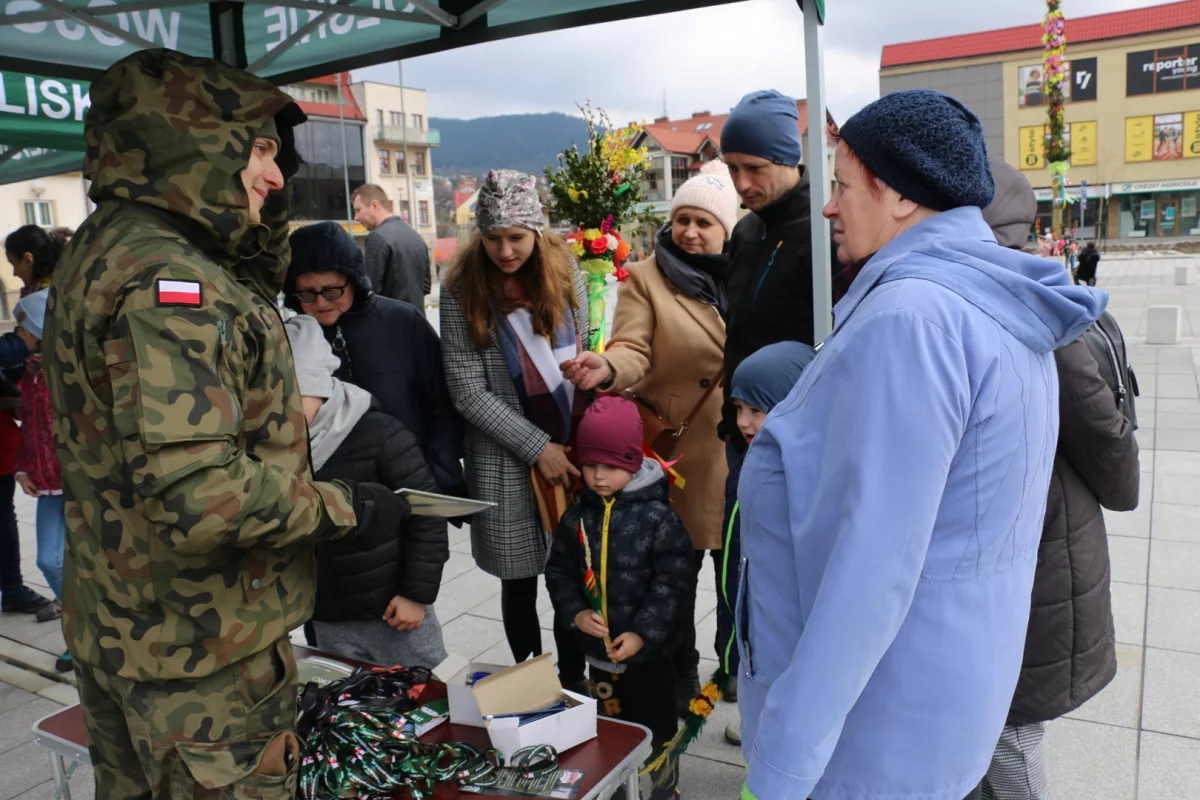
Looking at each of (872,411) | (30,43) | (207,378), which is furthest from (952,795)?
(30,43)

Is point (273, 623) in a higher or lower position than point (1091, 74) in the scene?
lower

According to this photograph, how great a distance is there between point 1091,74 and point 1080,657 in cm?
6055

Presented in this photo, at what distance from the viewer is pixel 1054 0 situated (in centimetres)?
1645

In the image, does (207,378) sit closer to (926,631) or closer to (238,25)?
(926,631)

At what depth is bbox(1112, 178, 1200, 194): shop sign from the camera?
167 feet

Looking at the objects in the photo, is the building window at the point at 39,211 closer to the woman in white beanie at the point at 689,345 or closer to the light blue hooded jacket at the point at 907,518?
the woman in white beanie at the point at 689,345

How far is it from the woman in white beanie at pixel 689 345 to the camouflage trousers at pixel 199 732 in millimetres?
1635

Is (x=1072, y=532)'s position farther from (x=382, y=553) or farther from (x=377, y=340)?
(x=377, y=340)

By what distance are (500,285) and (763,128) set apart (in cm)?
98

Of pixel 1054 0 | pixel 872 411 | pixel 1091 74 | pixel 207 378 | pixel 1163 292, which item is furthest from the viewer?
pixel 1091 74

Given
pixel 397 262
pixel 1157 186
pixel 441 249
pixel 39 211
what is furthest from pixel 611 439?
pixel 1157 186

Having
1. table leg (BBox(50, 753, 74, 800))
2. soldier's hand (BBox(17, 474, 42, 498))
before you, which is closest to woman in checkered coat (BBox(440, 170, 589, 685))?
Answer: table leg (BBox(50, 753, 74, 800))

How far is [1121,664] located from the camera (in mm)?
3504

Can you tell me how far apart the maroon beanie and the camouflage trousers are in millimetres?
1055
